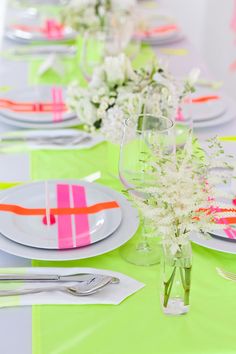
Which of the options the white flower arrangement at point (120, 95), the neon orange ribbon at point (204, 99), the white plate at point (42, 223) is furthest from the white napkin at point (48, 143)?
the neon orange ribbon at point (204, 99)

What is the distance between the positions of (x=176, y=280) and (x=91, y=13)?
119 centimetres

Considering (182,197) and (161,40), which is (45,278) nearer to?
(182,197)

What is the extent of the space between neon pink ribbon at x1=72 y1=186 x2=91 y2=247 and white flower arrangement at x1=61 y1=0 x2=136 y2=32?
2.58 ft

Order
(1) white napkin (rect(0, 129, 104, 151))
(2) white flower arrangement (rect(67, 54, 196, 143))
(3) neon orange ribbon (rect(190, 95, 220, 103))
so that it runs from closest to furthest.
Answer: (2) white flower arrangement (rect(67, 54, 196, 143)) → (1) white napkin (rect(0, 129, 104, 151)) → (3) neon orange ribbon (rect(190, 95, 220, 103))

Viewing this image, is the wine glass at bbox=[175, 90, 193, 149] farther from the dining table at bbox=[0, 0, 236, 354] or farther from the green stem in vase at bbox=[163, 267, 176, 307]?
the green stem in vase at bbox=[163, 267, 176, 307]

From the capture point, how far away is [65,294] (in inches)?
43.2

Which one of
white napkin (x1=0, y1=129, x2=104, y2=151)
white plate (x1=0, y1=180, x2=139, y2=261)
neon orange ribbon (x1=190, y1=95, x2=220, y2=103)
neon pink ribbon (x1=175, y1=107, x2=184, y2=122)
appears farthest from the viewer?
neon orange ribbon (x1=190, y1=95, x2=220, y2=103)

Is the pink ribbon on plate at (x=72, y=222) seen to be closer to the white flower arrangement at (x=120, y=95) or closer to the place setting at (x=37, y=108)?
the white flower arrangement at (x=120, y=95)

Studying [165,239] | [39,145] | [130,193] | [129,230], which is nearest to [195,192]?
[165,239]

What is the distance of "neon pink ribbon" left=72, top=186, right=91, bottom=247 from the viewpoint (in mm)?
1213

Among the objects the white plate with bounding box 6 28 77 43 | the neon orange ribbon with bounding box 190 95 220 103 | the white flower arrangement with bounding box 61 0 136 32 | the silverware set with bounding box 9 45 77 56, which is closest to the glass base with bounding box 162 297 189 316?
the neon orange ribbon with bounding box 190 95 220 103

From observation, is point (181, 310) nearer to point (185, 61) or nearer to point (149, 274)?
point (149, 274)

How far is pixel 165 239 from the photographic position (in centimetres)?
99

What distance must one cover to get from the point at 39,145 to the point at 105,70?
0.89ft
